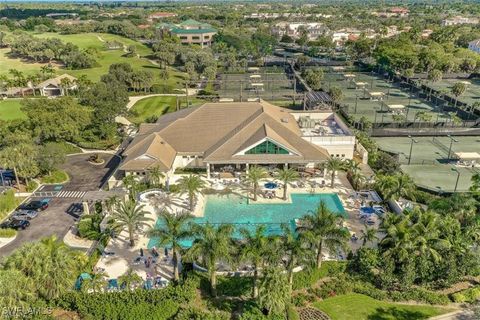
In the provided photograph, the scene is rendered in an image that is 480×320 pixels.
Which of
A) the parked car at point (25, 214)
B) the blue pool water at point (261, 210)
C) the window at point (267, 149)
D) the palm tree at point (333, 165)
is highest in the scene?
the window at point (267, 149)

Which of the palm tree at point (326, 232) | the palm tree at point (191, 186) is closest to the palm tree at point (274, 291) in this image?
the palm tree at point (326, 232)

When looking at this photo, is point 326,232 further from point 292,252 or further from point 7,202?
point 7,202

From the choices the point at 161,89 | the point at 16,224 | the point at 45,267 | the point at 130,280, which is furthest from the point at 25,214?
the point at 161,89

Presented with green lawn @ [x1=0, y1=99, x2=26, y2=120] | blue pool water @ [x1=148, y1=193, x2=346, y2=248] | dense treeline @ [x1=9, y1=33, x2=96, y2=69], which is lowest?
blue pool water @ [x1=148, y1=193, x2=346, y2=248]

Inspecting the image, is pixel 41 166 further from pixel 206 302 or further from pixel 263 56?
pixel 263 56

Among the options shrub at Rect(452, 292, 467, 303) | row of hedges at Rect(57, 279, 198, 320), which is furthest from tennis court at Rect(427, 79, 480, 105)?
row of hedges at Rect(57, 279, 198, 320)

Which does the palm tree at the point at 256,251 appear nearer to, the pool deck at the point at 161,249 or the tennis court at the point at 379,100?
the pool deck at the point at 161,249

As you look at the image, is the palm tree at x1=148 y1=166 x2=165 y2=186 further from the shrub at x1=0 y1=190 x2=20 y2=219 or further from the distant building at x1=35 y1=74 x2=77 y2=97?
the distant building at x1=35 y1=74 x2=77 y2=97
